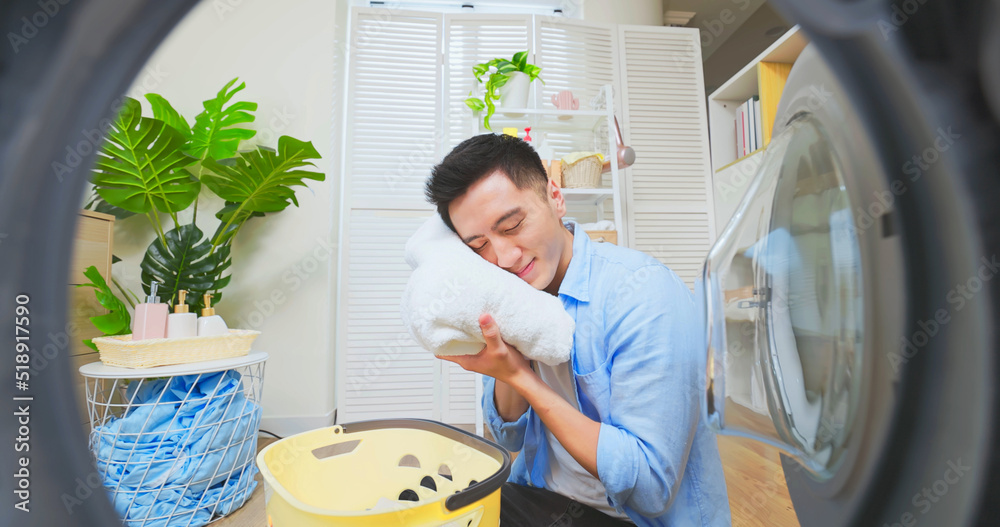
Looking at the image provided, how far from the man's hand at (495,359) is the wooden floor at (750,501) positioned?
0.54 meters

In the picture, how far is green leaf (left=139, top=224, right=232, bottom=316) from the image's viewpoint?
146cm

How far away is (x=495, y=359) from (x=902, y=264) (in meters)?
0.49

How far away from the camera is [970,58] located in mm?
134

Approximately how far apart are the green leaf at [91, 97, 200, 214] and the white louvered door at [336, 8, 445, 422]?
706mm

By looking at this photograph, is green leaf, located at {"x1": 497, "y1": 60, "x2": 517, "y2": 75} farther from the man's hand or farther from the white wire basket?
the man's hand

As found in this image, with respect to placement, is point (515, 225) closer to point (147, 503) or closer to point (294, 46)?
point (147, 503)

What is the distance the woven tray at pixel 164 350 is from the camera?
1089 millimetres

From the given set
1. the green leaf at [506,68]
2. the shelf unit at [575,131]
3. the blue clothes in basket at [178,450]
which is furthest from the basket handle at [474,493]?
the green leaf at [506,68]

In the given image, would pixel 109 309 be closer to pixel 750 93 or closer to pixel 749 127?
pixel 749 127

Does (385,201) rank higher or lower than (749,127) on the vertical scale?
lower

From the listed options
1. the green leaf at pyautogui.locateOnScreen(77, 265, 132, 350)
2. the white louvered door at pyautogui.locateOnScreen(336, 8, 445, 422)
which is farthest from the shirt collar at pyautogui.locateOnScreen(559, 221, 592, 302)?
the white louvered door at pyautogui.locateOnScreen(336, 8, 445, 422)

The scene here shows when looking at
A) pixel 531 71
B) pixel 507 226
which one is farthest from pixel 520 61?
pixel 507 226

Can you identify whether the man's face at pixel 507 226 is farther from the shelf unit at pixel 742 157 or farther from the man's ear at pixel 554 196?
the shelf unit at pixel 742 157

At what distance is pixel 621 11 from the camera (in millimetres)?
2410
